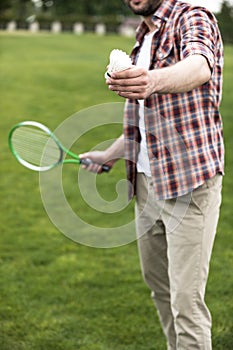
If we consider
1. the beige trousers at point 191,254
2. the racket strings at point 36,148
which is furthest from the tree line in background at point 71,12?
the beige trousers at point 191,254

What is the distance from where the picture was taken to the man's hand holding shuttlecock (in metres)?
1.96

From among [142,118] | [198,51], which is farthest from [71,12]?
[198,51]

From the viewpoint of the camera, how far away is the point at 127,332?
3867 millimetres

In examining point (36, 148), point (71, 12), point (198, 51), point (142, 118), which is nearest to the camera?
point (198, 51)

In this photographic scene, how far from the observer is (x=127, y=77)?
6.47 ft

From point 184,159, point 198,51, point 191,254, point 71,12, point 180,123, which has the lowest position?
point 71,12

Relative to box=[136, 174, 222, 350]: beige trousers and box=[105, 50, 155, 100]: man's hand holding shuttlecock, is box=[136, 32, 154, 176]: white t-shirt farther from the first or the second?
box=[105, 50, 155, 100]: man's hand holding shuttlecock

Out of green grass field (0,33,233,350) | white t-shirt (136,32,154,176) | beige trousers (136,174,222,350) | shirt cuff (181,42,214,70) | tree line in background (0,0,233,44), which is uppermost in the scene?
shirt cuff (181,42,214,70)

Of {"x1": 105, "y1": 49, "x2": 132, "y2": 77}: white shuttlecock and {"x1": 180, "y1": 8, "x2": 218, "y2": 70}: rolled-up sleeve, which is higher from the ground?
{"x1": 105, "y1": 49, "x2": 132, "y2": 77}: white shuttlecock

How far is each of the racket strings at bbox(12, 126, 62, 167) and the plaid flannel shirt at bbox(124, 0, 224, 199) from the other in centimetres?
80

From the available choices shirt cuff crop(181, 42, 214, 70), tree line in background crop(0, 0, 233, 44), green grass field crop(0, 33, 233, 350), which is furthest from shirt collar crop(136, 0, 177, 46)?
tree line in background crop(0, 0, 233, 44)

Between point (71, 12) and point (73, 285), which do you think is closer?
point (73, 285)

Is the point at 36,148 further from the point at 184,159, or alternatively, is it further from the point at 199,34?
the point at 199,34

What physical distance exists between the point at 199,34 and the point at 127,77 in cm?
56
